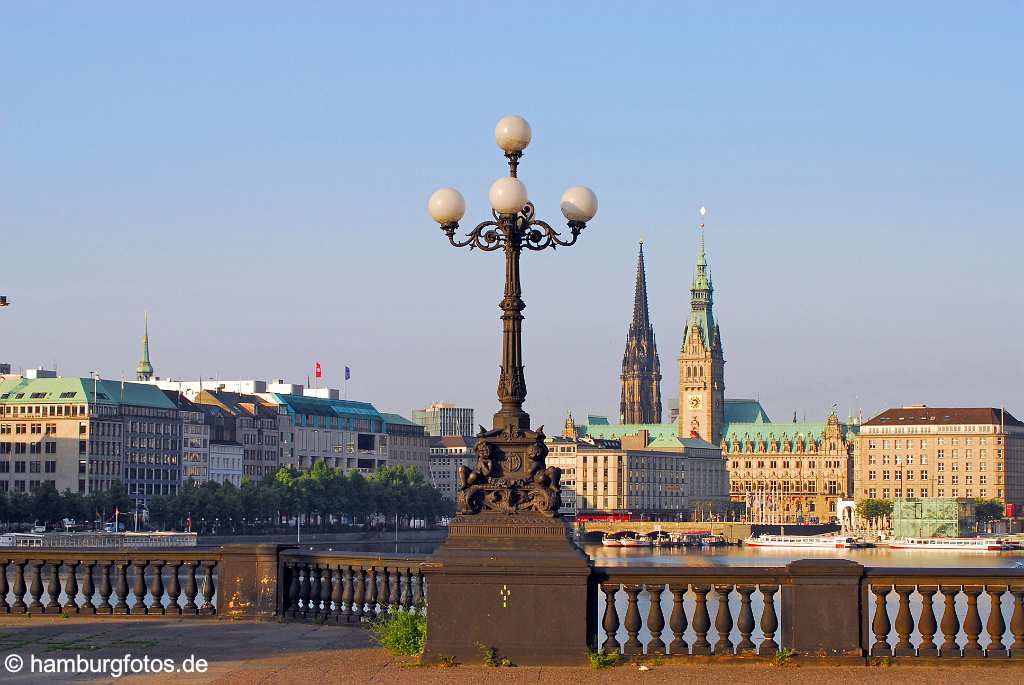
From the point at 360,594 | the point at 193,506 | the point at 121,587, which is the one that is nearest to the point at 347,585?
the point at 360,594

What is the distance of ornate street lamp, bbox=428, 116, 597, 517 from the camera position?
66.3 ft

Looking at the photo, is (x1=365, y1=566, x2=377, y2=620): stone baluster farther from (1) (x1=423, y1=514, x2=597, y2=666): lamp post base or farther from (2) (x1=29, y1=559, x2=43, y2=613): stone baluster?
Answer: (2) (x1=29, y1=559, x2=43, y2=613): stone baluster

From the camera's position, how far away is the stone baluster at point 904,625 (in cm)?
1947

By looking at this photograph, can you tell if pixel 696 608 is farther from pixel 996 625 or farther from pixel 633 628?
pixel 996 625

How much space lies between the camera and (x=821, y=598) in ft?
63.7

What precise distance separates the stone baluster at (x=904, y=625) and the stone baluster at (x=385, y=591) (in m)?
6.09

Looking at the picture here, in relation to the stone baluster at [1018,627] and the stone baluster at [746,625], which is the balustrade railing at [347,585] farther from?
the stone baluster at [1018,627]

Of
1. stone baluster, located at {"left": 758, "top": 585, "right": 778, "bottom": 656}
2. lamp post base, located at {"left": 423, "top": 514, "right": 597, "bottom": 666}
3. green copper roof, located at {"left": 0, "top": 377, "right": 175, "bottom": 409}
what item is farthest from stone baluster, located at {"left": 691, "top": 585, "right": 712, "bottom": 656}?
green copper roof, located at {"left": 0, "top": 377, "right": 175, "bottom": 409}

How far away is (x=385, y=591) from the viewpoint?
23.0 meters

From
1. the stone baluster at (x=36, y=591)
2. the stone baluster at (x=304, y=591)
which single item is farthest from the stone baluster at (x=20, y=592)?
the stone baluster at (x=304, y=591)

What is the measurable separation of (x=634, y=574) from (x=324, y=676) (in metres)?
3.57

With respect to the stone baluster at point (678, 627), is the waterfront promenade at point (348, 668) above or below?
below

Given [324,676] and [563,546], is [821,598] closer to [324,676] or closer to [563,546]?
[563,546]

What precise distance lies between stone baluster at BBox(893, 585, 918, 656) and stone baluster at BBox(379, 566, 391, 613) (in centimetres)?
609
